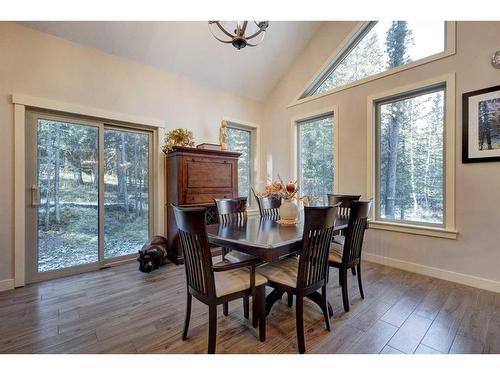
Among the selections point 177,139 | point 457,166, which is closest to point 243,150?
point 177,139

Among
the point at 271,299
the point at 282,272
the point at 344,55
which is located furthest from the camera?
the point at 344,55

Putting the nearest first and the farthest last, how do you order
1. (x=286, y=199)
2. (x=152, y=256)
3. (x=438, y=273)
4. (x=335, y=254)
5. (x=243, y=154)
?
1. (x=335, y=254)
2. (x=286, y=199)
3. (x=438, y=273)
4. (x=152, y=256)
5. (x=243, y=154)

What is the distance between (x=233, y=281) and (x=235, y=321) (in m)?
0.56

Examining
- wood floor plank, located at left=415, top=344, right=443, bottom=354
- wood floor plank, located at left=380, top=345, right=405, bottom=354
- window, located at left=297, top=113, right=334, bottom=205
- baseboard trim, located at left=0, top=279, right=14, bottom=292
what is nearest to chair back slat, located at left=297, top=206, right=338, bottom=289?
wood floor plank, located at left=380, top=345, right=405, bottom=354

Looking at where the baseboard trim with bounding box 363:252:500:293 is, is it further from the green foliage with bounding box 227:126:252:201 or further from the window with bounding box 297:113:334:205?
the green foliage with bounding box 227:126:252:201

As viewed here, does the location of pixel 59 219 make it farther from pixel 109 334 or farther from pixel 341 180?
pixel 341 180

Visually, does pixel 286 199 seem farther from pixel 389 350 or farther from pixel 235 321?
pixel 389 350

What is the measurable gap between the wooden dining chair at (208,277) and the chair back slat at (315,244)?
319mm

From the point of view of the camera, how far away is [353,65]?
3.80m

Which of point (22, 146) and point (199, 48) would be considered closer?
point (22, 146)

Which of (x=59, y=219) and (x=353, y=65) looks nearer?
(x=59, y=219)

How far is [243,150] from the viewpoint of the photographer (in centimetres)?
492
